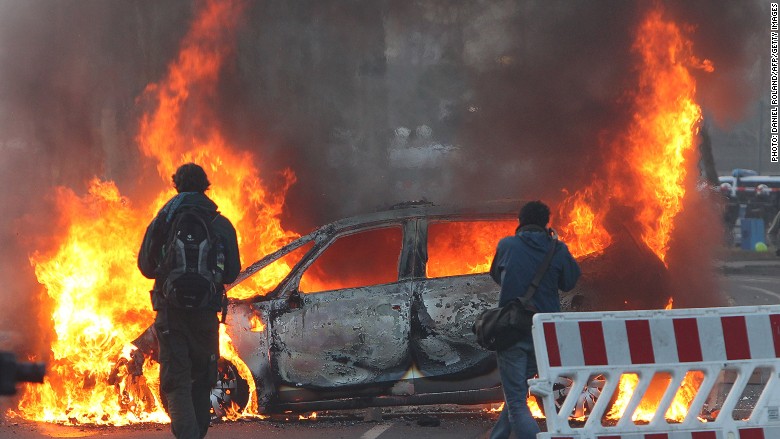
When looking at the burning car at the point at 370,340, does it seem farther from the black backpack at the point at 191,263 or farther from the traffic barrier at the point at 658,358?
the traffic barrier at the point at 658,358

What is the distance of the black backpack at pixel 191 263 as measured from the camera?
627 cm

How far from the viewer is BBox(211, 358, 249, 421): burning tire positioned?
8.11 m

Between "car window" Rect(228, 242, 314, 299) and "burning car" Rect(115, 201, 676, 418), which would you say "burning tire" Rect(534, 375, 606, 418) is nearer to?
"burning car" Rect(115, 201, 676, 418)

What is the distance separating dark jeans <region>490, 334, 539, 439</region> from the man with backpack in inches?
63.9

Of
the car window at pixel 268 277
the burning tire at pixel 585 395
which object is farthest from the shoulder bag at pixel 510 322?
the car window at pixel 268 277

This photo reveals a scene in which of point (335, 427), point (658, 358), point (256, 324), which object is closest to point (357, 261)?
point (256, 324)

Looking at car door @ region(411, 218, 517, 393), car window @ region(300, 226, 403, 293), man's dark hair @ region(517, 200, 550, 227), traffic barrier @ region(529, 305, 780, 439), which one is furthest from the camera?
car window @ region(300, 226, 403, 293)

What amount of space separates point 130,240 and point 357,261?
98.2 inches

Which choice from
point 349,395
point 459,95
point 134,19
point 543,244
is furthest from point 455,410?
point 134,19

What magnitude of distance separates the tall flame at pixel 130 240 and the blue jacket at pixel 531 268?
2486 mm

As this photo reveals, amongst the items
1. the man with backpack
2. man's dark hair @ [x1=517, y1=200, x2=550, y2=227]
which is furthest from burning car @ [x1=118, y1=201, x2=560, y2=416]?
man's dark hair @ [x1=517, y1=200, x2=550, y2=227]

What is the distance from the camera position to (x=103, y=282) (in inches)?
367

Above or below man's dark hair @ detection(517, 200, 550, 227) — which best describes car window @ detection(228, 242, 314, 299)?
below

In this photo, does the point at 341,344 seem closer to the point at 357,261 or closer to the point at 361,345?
the point at 361,345
